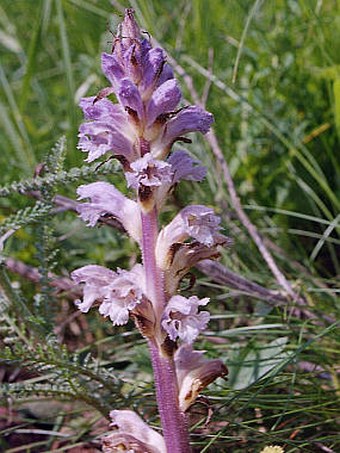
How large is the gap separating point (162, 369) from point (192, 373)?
0.07 metres

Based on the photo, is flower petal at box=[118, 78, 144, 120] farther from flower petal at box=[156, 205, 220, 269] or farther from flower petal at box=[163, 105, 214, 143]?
flower petal at box=[156, 205, 220, 269]

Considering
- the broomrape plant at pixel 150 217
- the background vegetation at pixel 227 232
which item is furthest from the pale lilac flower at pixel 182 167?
the background vegetation at pixel 227 232

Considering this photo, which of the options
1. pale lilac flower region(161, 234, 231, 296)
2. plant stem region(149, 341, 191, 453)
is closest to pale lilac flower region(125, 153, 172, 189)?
pale lilac flower region(161, 234, 231, 296)

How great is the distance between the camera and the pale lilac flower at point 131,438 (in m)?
1.24

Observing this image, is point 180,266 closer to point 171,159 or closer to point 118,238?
point 171,159

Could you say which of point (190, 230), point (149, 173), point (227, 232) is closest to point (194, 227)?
point (190, 230)

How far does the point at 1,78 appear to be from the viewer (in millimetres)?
2607

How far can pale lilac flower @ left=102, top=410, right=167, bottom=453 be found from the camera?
1.24 meters

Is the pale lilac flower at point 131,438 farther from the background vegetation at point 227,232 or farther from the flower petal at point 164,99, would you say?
the flower petal at point 164,99

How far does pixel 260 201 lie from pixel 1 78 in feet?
3.28

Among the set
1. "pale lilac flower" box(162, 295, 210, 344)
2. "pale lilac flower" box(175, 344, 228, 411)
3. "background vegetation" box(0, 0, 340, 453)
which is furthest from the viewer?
"background vegetation" box(0, 0, 340, 453)

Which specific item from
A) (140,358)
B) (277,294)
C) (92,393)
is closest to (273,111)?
(277,294)

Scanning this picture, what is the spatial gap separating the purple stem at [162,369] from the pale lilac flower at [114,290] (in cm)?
3

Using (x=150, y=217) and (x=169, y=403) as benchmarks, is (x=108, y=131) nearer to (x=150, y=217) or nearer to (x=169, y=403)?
(x=150, y=217)
